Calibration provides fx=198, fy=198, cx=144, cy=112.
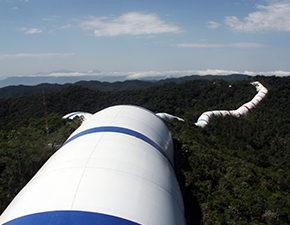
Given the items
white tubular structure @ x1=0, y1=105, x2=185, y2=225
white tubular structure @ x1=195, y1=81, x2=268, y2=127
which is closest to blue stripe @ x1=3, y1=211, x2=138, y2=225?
white tubular structure @ x1=0, y1=105, x2=185, y2=225

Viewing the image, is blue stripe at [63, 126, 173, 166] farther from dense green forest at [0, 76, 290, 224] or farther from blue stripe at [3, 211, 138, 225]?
blue stripe at [3, 211, 138, 225]

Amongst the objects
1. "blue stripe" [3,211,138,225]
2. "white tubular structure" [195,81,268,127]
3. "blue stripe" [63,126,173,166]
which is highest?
"blue stripe" [3,211,138,225]

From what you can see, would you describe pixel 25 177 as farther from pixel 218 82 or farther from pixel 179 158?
pixel 218 82

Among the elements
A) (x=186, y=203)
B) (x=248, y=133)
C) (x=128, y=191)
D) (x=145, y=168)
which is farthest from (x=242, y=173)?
(x=248, y=133)

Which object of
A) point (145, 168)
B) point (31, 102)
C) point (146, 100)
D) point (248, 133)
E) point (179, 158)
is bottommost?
point (146, 100)

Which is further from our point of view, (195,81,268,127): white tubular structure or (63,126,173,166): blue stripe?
(195,81,268,127): white tubular structure

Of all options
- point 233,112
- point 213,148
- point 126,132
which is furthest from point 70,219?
point 233,112

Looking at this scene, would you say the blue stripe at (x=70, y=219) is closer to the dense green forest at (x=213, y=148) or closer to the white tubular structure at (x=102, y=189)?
the white tubular structure at (x=102, y=189)
